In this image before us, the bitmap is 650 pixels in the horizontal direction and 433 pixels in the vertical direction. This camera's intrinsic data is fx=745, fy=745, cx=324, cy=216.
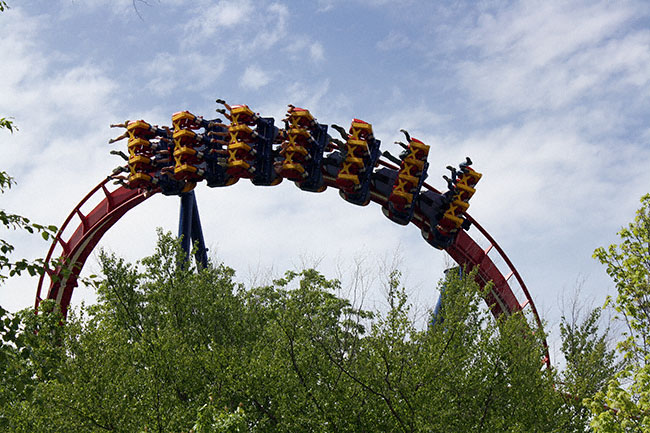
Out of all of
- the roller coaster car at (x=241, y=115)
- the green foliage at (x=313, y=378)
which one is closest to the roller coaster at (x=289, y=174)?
the roller coaster car at (x=241, y=115)

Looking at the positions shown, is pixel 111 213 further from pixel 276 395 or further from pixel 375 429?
pixel 375 429

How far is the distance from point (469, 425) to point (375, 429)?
5.48ft

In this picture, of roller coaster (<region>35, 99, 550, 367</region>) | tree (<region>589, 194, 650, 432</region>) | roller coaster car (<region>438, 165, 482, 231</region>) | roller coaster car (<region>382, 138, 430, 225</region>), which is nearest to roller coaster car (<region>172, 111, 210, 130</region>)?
roller coaster (<region>35, 99, 550, 367</region>)

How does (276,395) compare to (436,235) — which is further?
(436,235)

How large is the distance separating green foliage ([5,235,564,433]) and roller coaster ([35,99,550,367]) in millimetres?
4350

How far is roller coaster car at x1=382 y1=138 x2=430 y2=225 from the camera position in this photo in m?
18.6

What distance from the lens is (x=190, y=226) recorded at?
65.3 feet

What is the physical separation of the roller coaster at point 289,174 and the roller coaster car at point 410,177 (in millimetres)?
25

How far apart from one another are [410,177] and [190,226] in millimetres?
5985

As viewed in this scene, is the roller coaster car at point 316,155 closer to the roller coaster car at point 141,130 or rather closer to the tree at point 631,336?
the roller coaster car at point 141,130

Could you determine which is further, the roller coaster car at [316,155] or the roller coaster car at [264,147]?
the roller coaster car at [316,155]

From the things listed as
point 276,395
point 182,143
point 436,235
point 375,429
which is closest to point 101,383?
point 276,395

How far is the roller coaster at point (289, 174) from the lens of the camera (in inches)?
719

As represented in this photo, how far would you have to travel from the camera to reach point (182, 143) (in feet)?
60.0
